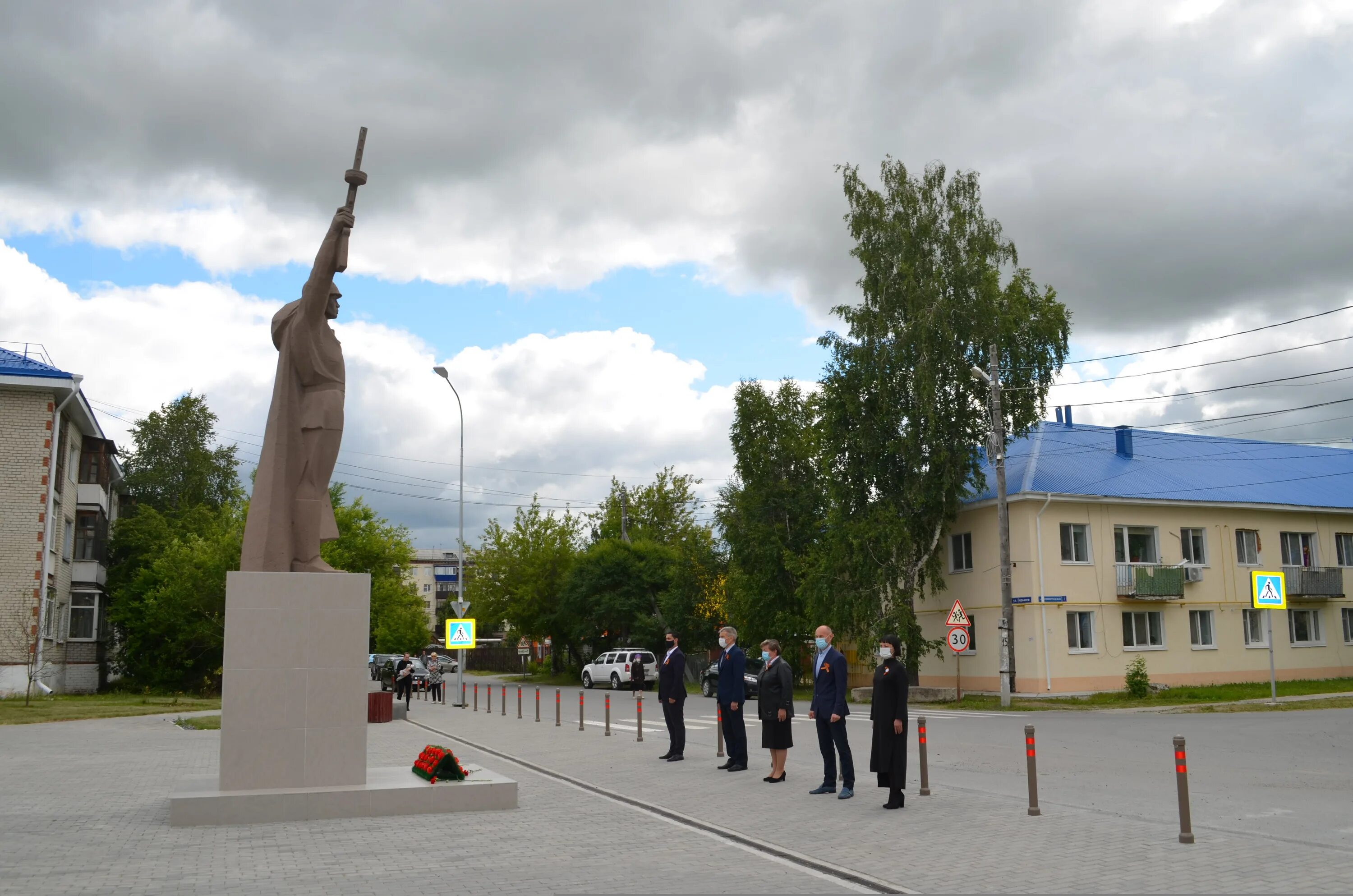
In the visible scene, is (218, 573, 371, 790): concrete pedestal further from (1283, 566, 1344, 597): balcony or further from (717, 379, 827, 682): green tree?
(1283, 566, 1344, 597): balcony

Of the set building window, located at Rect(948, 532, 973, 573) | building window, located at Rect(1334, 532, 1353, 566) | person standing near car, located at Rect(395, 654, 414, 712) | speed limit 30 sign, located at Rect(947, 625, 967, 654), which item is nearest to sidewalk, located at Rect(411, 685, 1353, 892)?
speed limit 30 sign, located at Rect(947, 625, 967, 654)

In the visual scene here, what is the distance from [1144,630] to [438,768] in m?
30.7

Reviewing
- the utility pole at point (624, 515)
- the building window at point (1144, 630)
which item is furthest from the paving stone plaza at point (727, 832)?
the utility pole at point (624, 515)

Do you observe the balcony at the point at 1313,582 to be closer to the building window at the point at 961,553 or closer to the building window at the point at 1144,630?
the building window at the point at 1144,630

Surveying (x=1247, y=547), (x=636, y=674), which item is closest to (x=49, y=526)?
(x=636, y=674)

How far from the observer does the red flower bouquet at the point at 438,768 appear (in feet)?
37.7

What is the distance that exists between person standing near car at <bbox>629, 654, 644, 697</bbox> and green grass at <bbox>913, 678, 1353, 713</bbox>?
27.2 ft

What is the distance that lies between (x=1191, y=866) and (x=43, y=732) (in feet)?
76.5

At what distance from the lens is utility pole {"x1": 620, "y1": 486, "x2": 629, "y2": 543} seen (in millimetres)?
62856

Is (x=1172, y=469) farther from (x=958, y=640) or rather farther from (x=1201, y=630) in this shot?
(x=958, y=640)

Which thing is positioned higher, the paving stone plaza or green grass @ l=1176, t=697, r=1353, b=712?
the paving stone plaza

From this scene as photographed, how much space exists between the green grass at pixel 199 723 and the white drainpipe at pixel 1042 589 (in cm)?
2319

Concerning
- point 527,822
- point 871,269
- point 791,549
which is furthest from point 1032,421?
point 527,822

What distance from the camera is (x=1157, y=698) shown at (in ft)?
105
